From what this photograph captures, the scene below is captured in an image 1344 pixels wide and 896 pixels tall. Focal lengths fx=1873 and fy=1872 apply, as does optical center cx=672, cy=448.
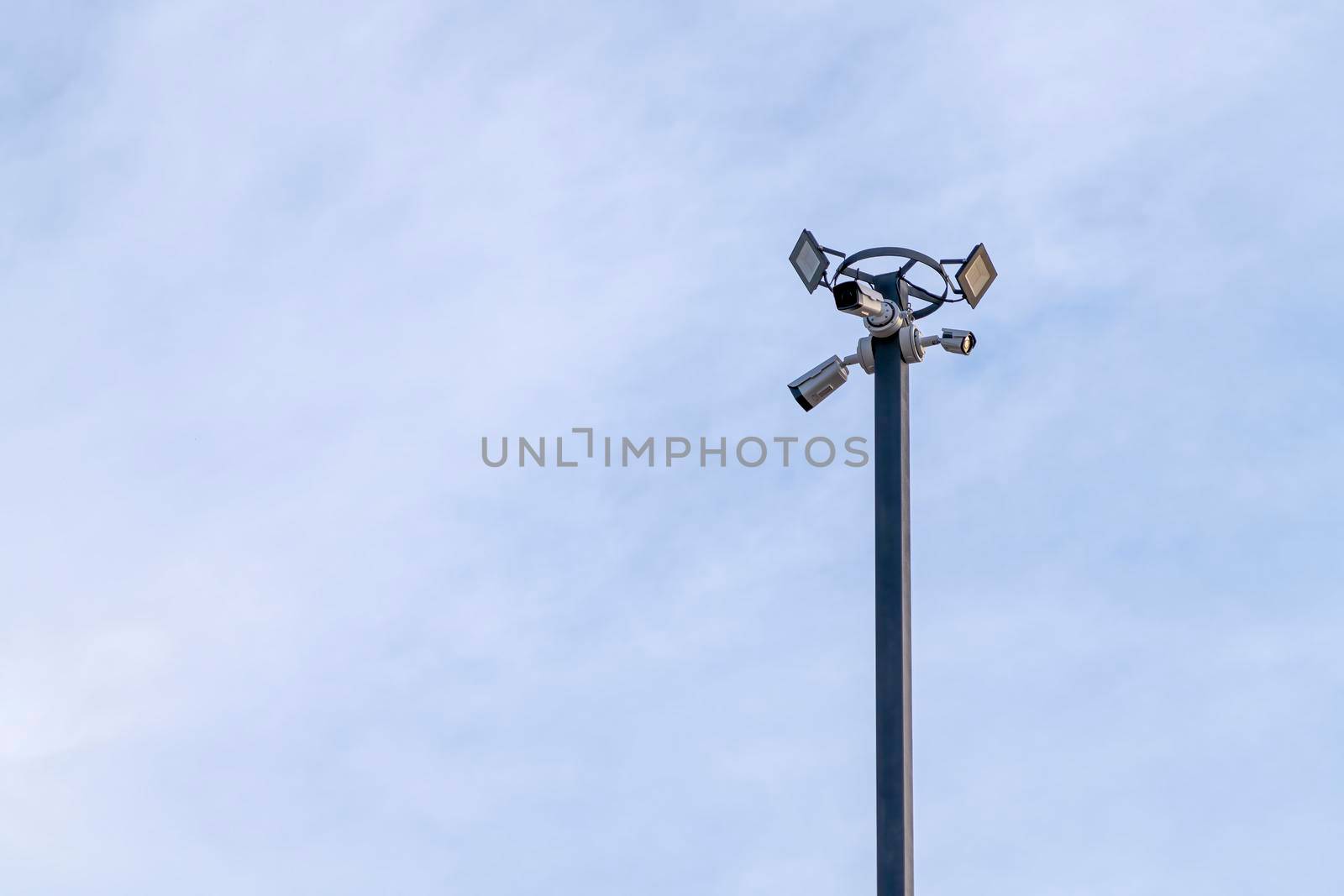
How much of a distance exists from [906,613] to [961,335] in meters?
2.06

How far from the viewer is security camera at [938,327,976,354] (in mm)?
12797

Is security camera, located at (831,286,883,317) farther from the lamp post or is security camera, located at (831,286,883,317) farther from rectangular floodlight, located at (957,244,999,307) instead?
rectangular floodlight, located at (957,244,999,307)

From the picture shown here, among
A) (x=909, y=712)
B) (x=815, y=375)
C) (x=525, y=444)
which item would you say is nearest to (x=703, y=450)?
(x=525, y=444)

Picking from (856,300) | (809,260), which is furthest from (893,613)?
(809,260)

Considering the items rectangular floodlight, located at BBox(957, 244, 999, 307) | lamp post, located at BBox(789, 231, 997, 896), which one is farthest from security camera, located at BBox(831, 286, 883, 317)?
rectangular floodlight, located at BBox(957, 244, 999, 307)

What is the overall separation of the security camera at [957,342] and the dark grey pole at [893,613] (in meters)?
0.31

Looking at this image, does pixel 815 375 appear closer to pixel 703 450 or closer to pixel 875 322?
pixel 875 322

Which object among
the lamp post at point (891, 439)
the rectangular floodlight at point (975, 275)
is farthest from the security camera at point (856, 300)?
the rectangular floodlight at point (975, 275)

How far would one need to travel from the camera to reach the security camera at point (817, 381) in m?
12.9

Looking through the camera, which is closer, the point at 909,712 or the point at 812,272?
the point at 909,712

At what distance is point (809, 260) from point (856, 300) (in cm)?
56

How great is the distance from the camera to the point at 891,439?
490 inches

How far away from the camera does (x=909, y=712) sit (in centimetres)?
1180

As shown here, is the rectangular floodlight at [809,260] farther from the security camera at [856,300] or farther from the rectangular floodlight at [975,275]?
the rectangular floodlight at [975,275]
